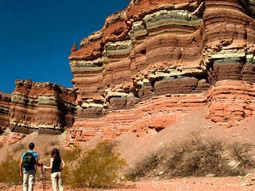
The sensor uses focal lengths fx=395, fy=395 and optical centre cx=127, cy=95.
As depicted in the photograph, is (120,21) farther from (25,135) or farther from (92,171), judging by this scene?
(25,135)

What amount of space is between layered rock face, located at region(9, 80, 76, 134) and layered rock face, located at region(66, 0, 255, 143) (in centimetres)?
2206

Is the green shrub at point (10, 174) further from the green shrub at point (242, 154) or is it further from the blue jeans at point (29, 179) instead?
the green shrub at point (242, 154)

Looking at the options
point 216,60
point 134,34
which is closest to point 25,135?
point 134,34

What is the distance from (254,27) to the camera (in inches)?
1099

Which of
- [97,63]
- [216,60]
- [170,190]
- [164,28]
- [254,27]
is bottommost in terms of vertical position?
[170,190]

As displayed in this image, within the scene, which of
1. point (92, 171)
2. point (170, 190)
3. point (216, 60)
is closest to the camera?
point (170, 190)

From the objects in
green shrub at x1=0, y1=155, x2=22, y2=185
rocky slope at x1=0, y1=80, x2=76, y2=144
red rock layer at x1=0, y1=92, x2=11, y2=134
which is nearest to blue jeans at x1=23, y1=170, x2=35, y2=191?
green shrub at x1=0, y1=155, x2=22, y2=185

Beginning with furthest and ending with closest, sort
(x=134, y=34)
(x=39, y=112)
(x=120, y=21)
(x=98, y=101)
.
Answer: (x=39, y=112), (x=98, y=101), (x=120, y=21), (x=134, y=34)

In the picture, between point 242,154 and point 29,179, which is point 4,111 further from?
point 29,179

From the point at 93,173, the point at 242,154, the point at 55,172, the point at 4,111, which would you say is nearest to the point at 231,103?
the point at 242,154

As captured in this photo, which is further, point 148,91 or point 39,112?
point 39,112

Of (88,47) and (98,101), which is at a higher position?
(88,47)

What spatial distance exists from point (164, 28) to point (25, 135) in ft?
131

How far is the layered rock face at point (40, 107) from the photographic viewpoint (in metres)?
63.0
